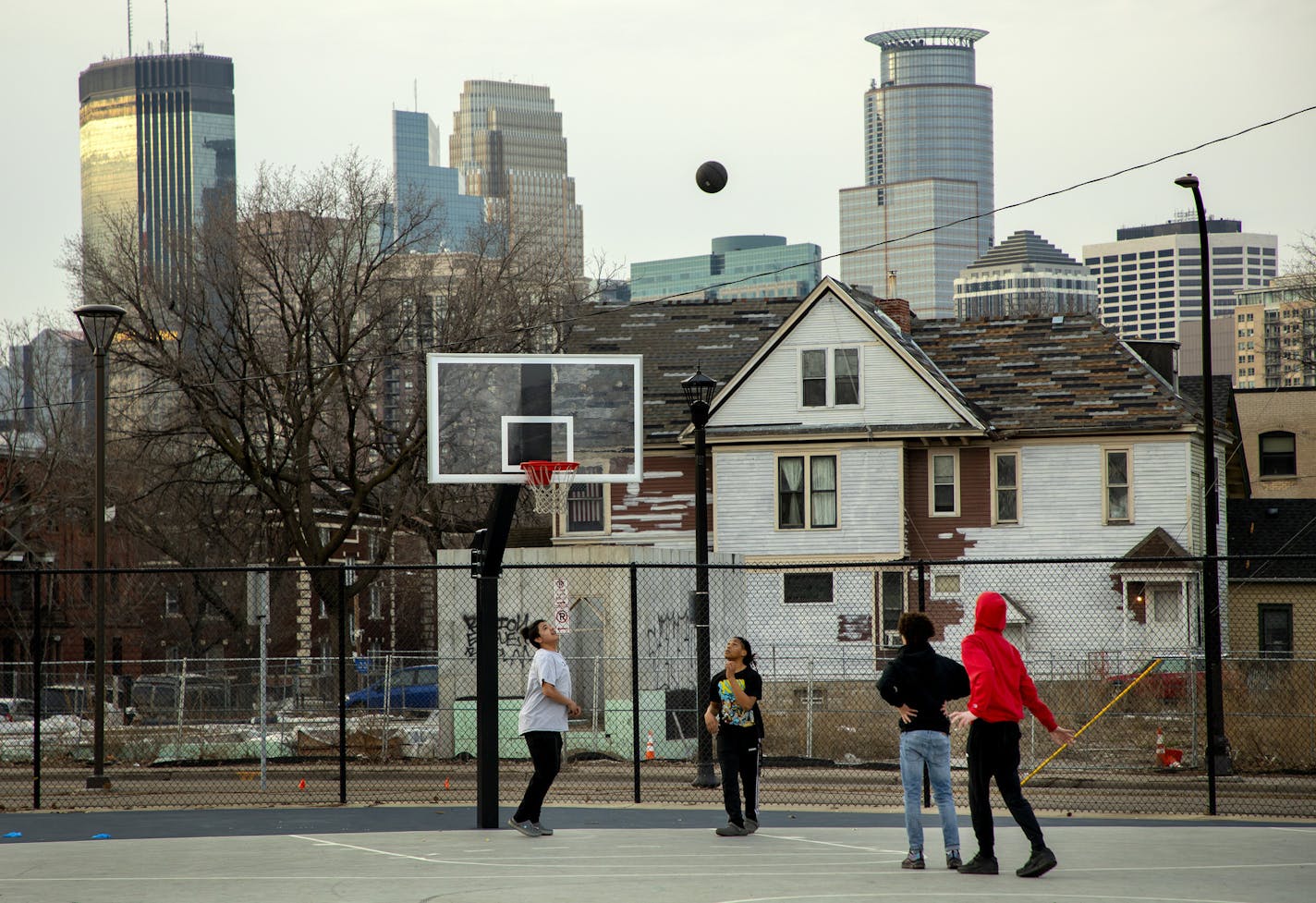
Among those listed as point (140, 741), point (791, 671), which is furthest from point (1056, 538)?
point (140, 741)

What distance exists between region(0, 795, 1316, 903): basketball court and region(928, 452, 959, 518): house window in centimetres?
2095

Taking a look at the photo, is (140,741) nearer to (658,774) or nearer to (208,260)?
(658,774)

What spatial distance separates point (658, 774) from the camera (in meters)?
21.8

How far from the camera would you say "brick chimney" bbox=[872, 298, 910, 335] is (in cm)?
3947

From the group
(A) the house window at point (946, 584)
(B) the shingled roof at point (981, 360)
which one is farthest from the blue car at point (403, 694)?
(A) the house window at point (946, 584)

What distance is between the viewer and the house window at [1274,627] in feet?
126

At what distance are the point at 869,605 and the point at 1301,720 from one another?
14.5 m

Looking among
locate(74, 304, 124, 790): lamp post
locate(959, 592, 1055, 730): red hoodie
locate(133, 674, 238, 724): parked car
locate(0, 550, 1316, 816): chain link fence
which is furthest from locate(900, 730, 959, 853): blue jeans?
locate(133, 674, 238, 724): parked car

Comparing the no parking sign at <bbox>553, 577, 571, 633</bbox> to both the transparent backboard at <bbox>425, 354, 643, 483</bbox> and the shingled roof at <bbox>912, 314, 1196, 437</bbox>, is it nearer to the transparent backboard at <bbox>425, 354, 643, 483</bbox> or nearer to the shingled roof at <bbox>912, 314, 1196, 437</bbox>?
the transparent backboard at <bbox>425, 354, 643, 483</bbox>

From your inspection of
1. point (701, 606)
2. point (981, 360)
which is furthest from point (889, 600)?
point (701, 606)

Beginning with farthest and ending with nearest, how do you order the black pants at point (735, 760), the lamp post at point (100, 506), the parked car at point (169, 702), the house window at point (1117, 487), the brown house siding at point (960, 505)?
the brown house siding at point (960, 505) → the house window at point (1117, 487) → the parked car at point (169, 702) → the lamp post at point (100, 506) → the black pants at point (735, 760)

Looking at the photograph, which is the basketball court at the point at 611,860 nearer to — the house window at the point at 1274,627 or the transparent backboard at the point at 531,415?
the transparent backboard at the point at 531,415

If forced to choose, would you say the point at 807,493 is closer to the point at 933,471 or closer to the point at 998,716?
the point at 933,471

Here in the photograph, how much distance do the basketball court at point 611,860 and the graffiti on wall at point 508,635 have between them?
9.22 metres
